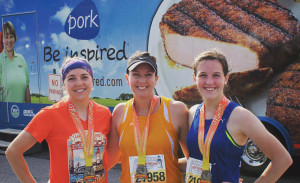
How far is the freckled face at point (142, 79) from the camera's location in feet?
6.94

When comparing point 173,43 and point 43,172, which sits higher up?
point 173,43

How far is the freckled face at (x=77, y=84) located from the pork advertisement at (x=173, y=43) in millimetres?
2628

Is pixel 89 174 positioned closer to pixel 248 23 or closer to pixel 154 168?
pixel 154 168

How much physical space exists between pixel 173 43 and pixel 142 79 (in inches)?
111

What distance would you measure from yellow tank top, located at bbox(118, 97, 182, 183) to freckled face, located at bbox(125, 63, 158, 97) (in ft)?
0.52

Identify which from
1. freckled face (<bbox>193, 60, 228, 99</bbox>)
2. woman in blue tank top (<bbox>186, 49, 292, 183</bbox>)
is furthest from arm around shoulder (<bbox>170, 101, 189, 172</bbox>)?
freckled face (<bbox>193, 60, 228, 99</bbox>)

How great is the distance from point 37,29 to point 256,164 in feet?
16.2

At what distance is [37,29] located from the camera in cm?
632

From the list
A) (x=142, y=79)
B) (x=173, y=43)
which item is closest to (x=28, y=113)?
(x=173, y=43)

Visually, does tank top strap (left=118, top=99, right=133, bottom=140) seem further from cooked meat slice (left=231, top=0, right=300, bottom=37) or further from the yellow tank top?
cooked meat slice (left=231, top=0, right=300, bottom=37)

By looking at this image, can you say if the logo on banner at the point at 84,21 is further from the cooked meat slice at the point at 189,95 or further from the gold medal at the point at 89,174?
the gold medal at the point at 89,174

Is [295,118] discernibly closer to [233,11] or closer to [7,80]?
[233,11]

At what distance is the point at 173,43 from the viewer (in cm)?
482

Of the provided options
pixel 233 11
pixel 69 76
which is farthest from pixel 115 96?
pixel 69 76
